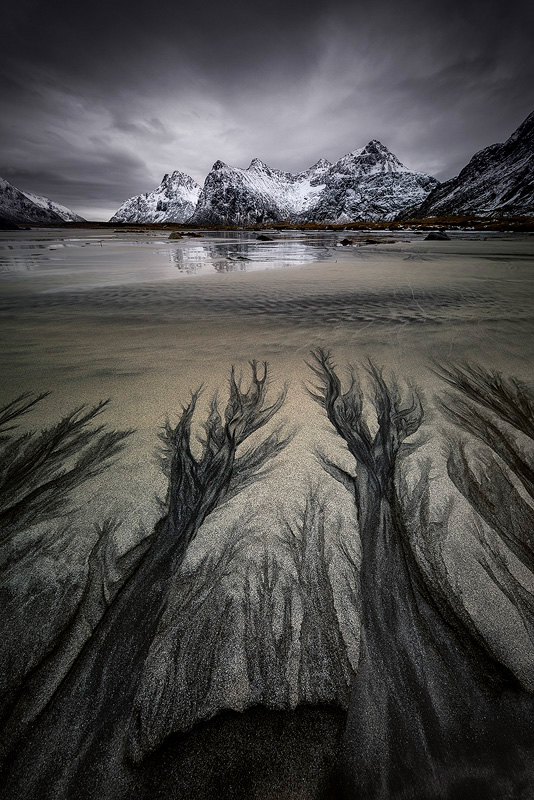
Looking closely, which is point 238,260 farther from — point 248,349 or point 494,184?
point 494,184

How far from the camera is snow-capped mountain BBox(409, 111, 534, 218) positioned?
83306 millimetres

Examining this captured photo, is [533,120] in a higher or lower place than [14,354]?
higher

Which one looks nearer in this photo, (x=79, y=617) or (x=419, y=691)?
(x=419, y=691)

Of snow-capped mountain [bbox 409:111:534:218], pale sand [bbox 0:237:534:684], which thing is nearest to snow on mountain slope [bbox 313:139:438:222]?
snow-capped mountain [bbox 409:111:534:218]

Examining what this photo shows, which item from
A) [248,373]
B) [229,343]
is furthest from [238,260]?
[248,373]

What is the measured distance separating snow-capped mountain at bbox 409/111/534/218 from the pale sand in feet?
304

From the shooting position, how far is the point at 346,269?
741cm

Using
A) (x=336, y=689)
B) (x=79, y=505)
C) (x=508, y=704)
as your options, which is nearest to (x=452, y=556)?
(x=508, y=704)

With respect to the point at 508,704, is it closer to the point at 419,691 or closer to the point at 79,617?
the point at 419,691

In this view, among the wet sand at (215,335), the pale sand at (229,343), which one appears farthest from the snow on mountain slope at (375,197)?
the pale sand at (229,343)

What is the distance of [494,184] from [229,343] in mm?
138460

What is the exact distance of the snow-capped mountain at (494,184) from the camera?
273 ft

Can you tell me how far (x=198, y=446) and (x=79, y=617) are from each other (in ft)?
2.81

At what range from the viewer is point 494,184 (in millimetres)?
99500
